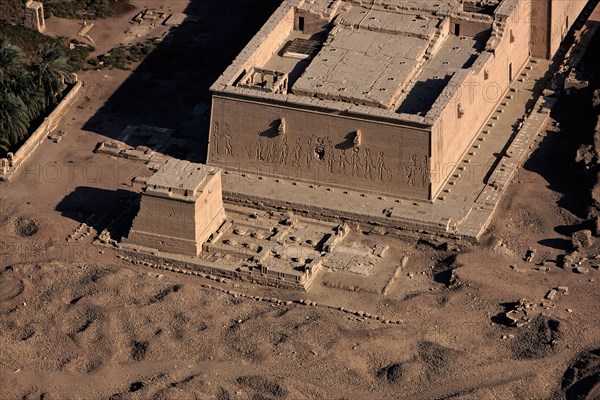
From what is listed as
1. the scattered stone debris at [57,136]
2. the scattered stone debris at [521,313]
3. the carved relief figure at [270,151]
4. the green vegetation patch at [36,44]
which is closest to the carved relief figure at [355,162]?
the carved relief figure at [270,151]

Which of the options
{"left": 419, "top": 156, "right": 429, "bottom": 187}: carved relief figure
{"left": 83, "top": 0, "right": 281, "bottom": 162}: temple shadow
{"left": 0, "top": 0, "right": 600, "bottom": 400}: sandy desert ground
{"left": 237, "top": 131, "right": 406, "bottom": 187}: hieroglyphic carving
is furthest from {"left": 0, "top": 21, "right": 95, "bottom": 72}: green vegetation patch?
{"left": 419, "top": 156, "right": 429, "bottom": 187}: carved relief figure

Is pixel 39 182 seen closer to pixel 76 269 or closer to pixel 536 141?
pixel 76 269

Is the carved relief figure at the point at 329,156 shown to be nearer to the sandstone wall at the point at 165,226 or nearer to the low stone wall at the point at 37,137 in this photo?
the sandstone wall at the point at 165,226

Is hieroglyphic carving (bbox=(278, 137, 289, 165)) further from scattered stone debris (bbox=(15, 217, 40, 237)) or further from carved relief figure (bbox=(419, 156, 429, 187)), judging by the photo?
scattered stone debris (bbox=(15, 217, 40, 237))

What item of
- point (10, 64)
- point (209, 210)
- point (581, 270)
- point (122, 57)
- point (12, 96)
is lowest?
point (581, 270)

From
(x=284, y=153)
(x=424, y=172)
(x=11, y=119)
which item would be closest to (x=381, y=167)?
(x=424, y=172)

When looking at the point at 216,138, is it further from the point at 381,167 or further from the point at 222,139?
the point at 381,167
